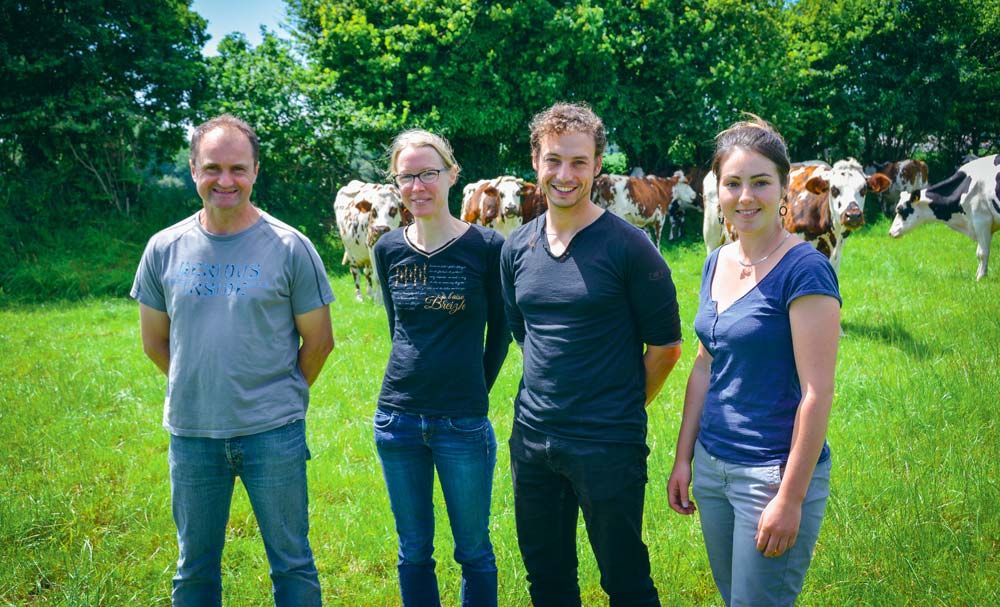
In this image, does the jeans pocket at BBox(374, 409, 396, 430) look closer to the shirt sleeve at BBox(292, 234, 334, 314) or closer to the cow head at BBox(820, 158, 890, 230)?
the shirt sleeve at BBox(292, 234, 334, 314)

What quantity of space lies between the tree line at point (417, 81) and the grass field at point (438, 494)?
941 cm

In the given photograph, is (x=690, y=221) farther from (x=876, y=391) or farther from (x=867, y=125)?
(x=876, y=391)

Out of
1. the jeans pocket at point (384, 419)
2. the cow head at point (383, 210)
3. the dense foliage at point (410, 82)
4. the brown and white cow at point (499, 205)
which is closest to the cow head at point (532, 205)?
the brown and white cow at point (499, 205)

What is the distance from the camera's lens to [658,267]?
2.53 meters

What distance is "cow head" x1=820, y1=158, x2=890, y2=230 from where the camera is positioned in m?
8.58

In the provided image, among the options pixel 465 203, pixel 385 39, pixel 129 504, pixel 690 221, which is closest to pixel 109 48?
pixel 385 39

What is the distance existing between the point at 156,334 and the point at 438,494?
8.02 ft

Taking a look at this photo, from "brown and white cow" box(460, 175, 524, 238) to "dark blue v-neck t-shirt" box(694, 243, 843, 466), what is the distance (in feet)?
32.7

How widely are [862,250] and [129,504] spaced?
45.8ft

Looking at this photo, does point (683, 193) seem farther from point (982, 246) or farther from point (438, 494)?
point (438, 494)

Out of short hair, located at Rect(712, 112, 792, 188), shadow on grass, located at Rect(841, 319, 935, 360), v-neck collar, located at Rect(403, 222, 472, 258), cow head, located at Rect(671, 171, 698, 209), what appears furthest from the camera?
cow head, located at Rect(671, 171, 698, 209)

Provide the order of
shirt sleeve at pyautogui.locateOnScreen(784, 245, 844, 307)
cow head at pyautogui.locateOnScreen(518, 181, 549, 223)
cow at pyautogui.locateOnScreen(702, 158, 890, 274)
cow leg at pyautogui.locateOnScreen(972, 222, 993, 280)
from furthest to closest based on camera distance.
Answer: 1. cow head at pyautogui.locateOnScreen(518, 181, 549, 223)
2. cow leg at pyautogui.locateOnScreen(972, 222, 993, 280)
3. cow at pyautogui.locateOnScreen(702, 158, 890, 274)
4. shirt sleeve at pyautogui.locateOnScreen(784, 245, 844, 307)

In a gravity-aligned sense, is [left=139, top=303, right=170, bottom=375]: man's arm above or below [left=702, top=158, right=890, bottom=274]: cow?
below

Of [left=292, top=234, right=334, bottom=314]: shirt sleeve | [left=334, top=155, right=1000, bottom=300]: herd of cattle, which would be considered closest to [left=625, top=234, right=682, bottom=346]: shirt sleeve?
[left=292, top=234, right=334, bottom=314]: shirt sleeve
